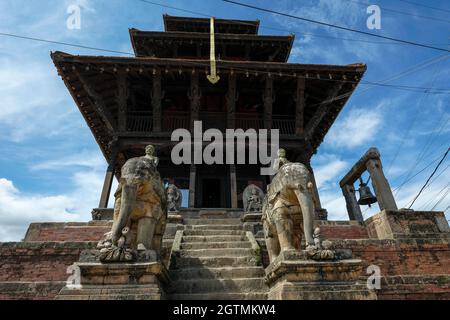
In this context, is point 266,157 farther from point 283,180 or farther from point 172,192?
point 283,180

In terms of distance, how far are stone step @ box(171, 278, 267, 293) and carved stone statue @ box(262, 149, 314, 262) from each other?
19.7 inches

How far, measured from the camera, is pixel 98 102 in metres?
12.2

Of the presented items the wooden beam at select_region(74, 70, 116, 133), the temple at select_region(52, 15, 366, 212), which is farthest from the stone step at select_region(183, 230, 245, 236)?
the wooden beam at select_region(74, 70, 116, 133)

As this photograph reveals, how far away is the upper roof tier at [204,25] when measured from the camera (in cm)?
1691

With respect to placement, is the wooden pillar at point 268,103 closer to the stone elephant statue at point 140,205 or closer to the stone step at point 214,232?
the stone step at point 214,232

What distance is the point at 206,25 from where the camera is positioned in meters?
17.0

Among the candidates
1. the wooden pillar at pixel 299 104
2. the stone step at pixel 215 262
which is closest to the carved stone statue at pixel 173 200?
the stone step at pixel 215 262

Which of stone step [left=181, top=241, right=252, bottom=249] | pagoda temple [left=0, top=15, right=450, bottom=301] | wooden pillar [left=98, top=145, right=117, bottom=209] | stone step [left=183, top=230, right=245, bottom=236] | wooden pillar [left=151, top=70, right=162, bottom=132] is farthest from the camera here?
wooden pillar [left=151, top=70, right=162, bottom=132]

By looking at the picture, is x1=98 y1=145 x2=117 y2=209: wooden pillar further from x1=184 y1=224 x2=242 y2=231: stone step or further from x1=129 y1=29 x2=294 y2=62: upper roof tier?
x1=129 y1=29 x2=294 y2=62: upper roof tier

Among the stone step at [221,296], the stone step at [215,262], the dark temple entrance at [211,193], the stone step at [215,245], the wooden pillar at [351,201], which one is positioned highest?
the dark temple entrance at [211,193]

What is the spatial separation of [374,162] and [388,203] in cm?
132

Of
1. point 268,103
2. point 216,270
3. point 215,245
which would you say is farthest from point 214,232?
point 268,103

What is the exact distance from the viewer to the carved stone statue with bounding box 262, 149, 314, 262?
3.68m
